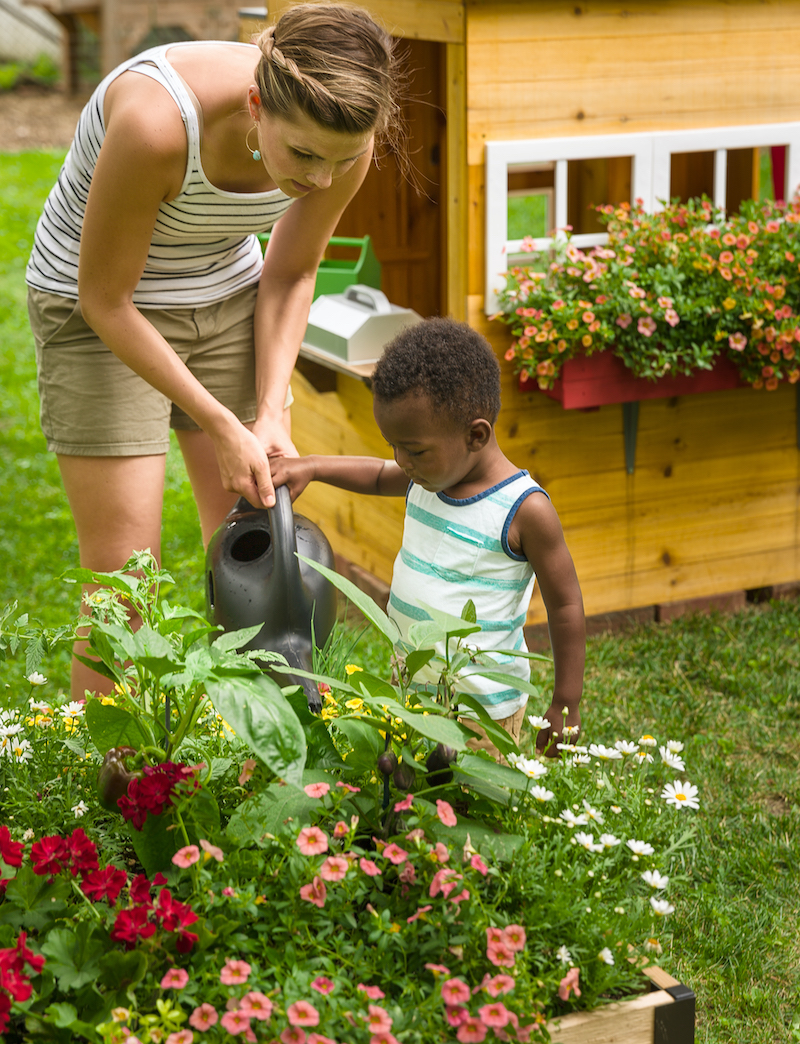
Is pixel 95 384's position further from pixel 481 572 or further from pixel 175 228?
pixel 481 572

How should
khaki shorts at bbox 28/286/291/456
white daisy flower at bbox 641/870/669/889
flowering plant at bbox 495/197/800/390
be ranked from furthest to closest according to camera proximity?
flowering plant at bbox 495/197/800/390 → khaki shorts at bbox 28/286/291/456 → white daisy flower at bbox 641/870/669/889

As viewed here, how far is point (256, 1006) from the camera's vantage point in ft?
3.10

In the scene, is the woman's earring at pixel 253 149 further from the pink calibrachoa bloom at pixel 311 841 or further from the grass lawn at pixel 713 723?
the pink calibrachoa bloom at pixel 311 841

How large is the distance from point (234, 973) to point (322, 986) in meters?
0.08

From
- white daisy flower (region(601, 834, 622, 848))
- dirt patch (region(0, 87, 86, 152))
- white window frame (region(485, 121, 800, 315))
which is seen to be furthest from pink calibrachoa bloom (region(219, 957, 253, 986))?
dirt patch (region(0, 87, 86, 152))

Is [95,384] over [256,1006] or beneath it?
over

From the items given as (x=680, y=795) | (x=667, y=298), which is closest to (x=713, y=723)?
(x=667, y=298)

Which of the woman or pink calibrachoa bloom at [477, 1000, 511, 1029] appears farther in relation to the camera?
the woman

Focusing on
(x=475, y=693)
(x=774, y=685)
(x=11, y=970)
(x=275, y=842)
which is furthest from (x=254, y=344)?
(x=774, y=685)

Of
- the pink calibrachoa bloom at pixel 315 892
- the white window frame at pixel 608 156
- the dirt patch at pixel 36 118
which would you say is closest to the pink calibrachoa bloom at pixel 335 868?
the pink calibrachoa bloom at pixel 315 892

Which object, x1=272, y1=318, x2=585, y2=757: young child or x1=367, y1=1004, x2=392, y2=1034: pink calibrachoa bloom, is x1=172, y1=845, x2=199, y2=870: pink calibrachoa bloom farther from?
x1=272, y1=318, x2=585, y2=757: young child

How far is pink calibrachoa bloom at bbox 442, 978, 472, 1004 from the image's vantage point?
0.96 m

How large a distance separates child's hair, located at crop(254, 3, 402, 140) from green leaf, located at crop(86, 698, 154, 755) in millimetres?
823

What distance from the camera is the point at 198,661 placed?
43.9 inches
